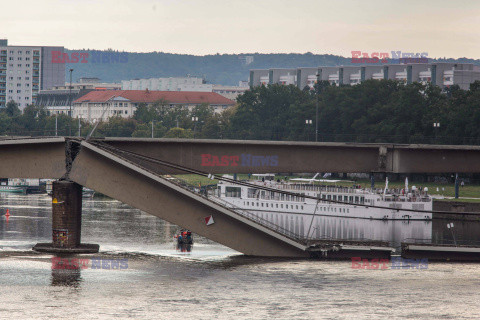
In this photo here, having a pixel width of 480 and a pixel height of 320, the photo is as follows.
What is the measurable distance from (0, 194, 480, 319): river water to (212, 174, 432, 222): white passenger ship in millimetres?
43204

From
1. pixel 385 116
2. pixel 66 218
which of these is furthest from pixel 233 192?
pixel 66 218

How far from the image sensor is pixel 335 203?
4464 inches

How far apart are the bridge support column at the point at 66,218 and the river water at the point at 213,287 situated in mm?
1576

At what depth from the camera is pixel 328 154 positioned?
230 ft

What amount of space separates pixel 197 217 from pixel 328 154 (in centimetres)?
1210

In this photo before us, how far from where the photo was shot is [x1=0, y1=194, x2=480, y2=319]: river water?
4862 cm

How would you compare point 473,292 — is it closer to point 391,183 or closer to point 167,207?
point 167,207

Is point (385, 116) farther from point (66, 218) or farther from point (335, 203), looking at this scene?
point (66, 218)

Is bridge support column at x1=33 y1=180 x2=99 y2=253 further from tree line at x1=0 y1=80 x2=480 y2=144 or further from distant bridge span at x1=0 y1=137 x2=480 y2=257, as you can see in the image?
tree line at x1=0 y1=80 x2=480 y2=144

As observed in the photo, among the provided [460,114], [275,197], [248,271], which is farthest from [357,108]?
[248,271]

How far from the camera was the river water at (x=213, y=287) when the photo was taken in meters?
48.6

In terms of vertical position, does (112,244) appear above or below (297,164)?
below

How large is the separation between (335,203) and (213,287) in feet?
196

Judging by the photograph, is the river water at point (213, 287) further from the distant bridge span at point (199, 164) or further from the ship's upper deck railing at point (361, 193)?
the ship's upper deck railing at point (361, 193)
